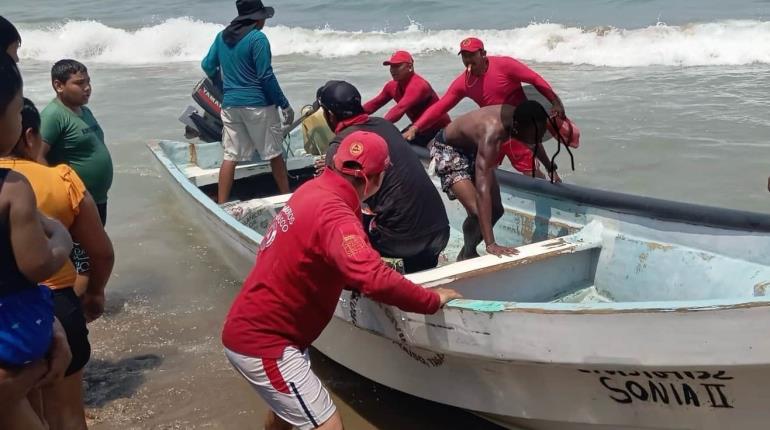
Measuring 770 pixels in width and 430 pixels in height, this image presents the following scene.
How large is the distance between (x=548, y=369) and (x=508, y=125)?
5.46 feet

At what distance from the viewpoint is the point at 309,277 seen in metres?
3.04

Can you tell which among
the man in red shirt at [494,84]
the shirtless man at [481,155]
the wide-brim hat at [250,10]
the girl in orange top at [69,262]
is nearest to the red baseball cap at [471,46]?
the man in red shirt at [494,84]

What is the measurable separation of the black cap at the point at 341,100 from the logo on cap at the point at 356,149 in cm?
136

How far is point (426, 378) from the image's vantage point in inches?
156

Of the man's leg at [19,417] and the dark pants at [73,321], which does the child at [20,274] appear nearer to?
the man's leg at [19,417]

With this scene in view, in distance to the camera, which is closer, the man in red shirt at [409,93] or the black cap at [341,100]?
the black cap at [341,100]

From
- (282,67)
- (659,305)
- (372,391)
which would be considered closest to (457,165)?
(372,391)

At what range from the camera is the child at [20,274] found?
2.30 meters

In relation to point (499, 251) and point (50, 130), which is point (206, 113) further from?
point (499, 251)

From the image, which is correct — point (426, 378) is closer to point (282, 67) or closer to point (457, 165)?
point (457, 165)

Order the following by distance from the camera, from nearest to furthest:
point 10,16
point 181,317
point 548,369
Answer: point 548,369, point 181,317, point 10,16

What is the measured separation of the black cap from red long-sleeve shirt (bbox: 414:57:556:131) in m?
1.42

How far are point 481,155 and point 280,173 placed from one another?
2764mm

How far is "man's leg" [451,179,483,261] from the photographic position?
203 inches
